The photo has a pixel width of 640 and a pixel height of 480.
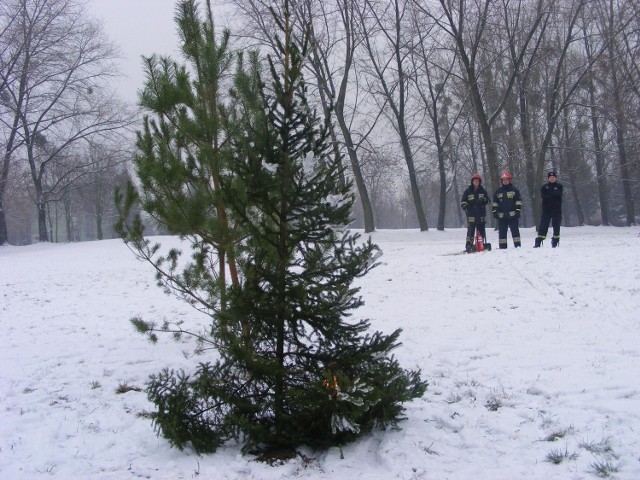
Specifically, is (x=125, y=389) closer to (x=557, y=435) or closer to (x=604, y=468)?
(x=557, y=435)

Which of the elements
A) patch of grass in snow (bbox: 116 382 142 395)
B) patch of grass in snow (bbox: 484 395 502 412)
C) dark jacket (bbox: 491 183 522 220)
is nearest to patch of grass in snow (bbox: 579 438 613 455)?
patch of grass in snow (bbox: 484 395 502 412)

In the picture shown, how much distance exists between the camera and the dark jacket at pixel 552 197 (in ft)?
43.3

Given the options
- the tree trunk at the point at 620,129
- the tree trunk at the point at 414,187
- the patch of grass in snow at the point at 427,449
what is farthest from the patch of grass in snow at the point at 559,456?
the tree trunk at the point at 414,187

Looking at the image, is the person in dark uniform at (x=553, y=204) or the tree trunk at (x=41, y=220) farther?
the tree trunk at (x=41, y=220)

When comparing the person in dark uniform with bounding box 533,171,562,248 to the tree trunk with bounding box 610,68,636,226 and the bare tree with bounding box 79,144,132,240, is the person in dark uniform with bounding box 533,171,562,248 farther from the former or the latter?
the bare tree with bounding box 79,144,132,240

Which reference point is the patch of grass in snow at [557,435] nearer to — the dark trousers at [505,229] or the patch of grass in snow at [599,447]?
the patch of grass in snow at [599,447]

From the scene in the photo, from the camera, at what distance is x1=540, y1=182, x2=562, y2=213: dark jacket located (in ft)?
43.3

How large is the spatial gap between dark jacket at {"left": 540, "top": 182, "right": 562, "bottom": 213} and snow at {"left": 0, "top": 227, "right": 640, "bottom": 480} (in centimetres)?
196

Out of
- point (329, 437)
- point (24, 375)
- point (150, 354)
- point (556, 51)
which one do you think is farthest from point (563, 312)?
point (556, 51)

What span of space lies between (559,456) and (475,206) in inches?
422

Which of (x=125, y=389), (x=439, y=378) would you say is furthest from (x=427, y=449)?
(x=125, y=389)

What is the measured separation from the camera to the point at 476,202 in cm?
1385

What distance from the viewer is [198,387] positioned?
439cm

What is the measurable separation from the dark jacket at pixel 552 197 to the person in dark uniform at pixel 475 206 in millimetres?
1477
